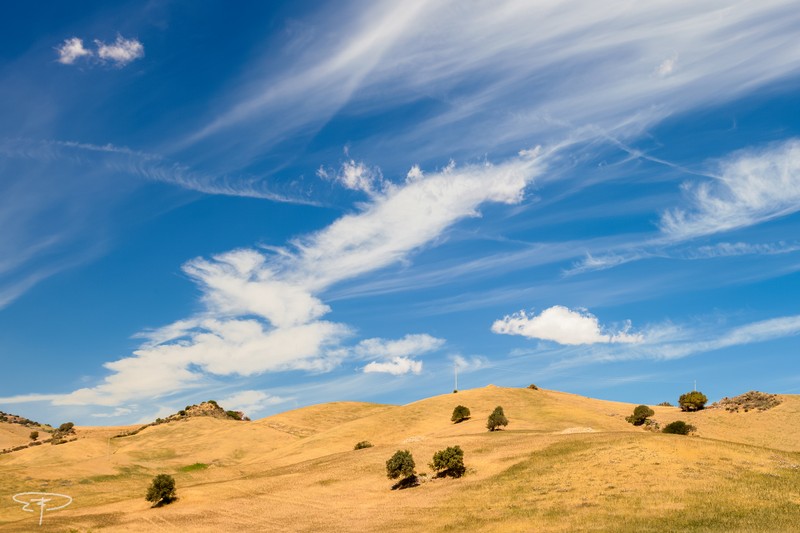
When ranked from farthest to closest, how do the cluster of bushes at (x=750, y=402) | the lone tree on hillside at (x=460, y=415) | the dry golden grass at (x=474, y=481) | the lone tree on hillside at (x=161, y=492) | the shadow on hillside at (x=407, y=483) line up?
the cluster of bushes at (x=750, y=402) < the lone tree on hillside at (x=460, y=415) < the lone tree on hillside at (x=161, y=492) < the shadow on hillside at (x=407, y=483) < the dry golden grass at (x=474, y=481)

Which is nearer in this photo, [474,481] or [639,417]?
[474,481]

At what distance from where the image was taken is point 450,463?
162ft

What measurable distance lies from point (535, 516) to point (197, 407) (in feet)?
358

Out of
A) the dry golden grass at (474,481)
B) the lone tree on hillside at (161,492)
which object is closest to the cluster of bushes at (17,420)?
the dry golden grass at (474,481)

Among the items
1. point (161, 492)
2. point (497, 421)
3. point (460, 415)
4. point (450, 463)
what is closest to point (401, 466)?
point (450, 463)

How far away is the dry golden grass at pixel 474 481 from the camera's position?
3319cm

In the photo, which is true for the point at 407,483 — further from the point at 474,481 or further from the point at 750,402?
the point at 750,402

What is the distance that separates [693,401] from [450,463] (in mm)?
67834

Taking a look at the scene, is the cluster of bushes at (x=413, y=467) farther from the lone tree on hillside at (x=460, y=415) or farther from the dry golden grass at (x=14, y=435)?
the dry golden grass at (x=14, y=435)

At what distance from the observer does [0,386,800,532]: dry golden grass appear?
33.2 metres

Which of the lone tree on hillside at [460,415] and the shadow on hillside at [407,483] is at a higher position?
the lone tree on hillside at [460,415]

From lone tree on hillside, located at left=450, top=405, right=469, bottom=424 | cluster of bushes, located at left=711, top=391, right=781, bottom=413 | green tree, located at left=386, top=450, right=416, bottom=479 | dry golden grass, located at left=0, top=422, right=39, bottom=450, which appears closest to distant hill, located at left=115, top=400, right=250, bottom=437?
dry golden grass, located at left=0, top=422, right=39, bottom=450

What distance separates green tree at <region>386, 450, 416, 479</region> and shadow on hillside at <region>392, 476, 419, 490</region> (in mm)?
325

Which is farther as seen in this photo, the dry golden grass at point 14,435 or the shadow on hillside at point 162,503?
the dry golden grass at point 14,435
